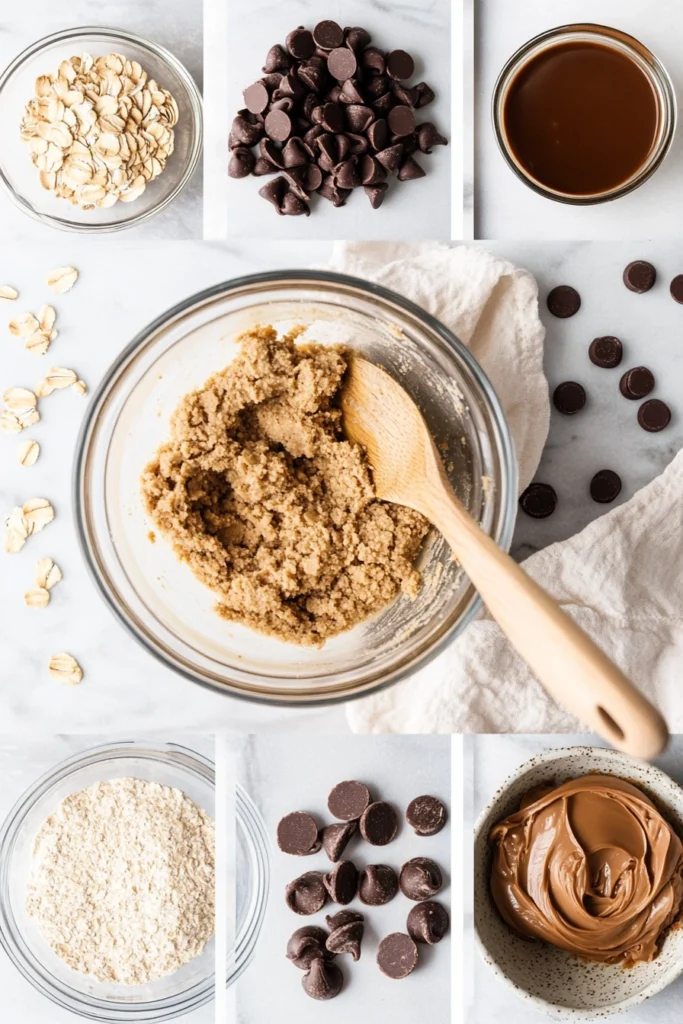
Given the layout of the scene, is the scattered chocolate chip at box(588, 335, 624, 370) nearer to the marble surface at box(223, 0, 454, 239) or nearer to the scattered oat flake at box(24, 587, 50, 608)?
the marble surface at box(223, 0, 454, 239)

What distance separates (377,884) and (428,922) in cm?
9

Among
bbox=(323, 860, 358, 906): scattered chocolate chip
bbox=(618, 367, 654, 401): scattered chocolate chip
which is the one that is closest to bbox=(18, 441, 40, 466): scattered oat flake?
bbox=(323, 860, 358, 906): scattered chocolate chip

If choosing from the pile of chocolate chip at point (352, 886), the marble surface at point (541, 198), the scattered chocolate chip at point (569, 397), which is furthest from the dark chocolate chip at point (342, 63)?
the pile of chocolate chip at point (352, 886)

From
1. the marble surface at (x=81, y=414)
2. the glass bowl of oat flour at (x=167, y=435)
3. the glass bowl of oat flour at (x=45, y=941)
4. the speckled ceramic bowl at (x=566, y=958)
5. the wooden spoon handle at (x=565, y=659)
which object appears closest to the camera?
the wooden spoon handle at (x=565, y=659)

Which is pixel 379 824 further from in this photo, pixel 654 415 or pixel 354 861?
pixel 654 415

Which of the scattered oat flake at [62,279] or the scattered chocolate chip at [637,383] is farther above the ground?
the scattered oat flake at [62,279]

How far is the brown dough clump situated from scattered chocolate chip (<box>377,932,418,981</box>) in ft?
1.77

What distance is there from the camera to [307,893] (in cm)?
147

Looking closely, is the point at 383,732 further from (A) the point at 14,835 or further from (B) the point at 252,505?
(A) the point at 14,835

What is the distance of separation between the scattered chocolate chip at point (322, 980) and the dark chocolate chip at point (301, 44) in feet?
4.36

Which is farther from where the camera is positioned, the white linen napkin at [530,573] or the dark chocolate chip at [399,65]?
the dark chocolate chip at [399,65]

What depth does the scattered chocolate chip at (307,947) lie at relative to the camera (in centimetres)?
146

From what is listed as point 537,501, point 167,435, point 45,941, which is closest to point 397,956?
point 45,941

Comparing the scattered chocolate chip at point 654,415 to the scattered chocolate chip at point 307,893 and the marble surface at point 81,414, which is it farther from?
the scattered chocolate chip at point 307,893
